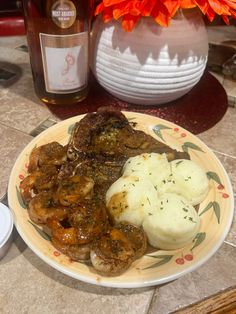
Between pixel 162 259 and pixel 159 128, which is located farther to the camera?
pixel 159 128

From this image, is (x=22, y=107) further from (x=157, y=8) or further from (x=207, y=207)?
(x=207, y=207)

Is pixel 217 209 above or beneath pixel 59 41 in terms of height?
beneath

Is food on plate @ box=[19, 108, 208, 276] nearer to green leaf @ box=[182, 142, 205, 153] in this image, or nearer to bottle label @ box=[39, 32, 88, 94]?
green leaf @ box=[182, 142, 205, 153]

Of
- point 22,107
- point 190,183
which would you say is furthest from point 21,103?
point 190,183

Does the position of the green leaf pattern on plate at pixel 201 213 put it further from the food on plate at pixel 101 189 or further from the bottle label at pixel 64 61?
the bottle label at pixel 64 61

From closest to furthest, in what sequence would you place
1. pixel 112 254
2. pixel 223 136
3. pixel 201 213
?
pixel 112 254 < pixel 201 213 < pixel 223 136

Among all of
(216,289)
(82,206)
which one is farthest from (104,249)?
(216,289)
